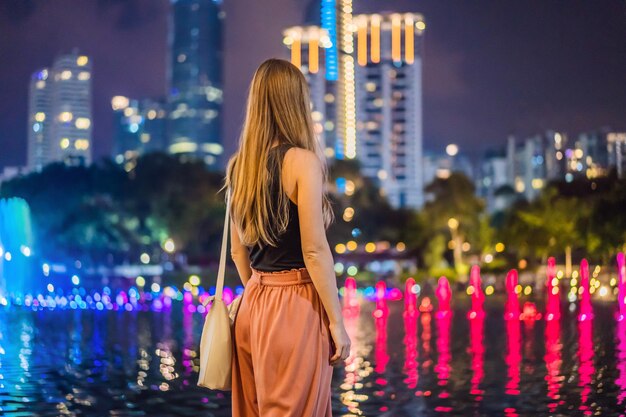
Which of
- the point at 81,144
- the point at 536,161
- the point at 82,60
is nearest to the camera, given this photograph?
the point at 81,144

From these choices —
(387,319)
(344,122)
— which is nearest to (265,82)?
(387,319)

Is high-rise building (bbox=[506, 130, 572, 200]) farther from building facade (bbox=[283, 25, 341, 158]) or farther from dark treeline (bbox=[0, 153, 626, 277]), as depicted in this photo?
dark treeline (bbox=[0, 153, 626, 277])

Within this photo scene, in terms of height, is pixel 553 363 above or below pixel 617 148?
below

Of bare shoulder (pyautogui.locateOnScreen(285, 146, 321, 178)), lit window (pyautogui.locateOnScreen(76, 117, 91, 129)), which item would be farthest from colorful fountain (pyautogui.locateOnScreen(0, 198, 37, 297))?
lit window (pyautogui.locateOnScreen(76, 117, 91, 129))

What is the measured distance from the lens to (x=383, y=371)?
476 inches

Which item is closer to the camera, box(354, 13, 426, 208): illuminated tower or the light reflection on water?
the light reflection on water

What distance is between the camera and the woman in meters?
4.00

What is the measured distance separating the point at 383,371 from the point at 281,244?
823 centimetres

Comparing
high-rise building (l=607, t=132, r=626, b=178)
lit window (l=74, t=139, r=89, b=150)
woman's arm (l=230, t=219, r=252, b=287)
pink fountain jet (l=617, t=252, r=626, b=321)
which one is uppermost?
lit window (l=74, t=139, r=89, b=150)

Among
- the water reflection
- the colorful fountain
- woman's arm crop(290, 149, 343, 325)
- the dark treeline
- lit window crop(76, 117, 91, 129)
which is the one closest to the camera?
→ woman's arm crop(290, 149, 343, 325)

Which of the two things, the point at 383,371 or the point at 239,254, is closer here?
the point at 239,254

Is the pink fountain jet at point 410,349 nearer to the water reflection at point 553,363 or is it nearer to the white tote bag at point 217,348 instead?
the water reflection at point 553,363

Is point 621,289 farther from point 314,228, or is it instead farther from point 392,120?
point 392,120

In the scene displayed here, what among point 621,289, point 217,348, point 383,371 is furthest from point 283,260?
point 621,289
